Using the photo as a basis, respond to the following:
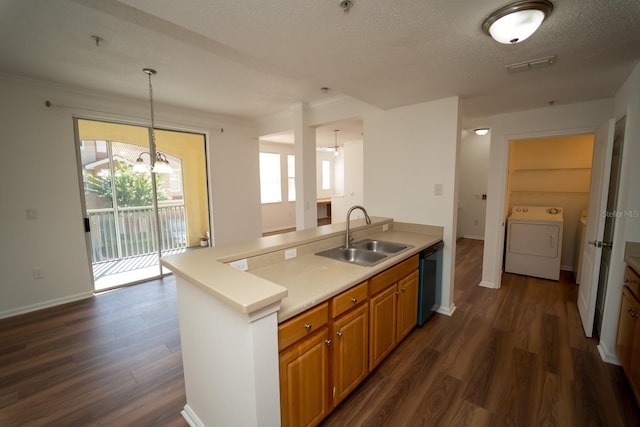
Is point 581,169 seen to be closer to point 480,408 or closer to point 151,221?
point 480,408

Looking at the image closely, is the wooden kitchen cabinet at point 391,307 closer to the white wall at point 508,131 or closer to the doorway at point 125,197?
the white wall at point 508,131

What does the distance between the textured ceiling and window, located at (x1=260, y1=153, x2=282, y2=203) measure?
4.41 m

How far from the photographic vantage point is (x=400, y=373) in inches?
83.4

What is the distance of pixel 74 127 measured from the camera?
11.0 feet

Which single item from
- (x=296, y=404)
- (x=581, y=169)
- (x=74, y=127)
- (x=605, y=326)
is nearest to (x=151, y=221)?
(x=74, y=127)

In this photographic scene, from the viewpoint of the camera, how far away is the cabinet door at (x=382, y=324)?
78.0 inches

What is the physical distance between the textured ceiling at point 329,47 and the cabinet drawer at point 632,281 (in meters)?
1.54

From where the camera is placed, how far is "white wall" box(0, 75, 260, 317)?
297 centimetres

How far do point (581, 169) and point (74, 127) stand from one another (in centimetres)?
718

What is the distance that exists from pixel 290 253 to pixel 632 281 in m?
2.48

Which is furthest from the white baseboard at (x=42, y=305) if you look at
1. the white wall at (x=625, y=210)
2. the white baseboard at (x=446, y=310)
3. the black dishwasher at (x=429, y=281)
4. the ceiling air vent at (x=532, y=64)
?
the white wall at (x=625, y=210)

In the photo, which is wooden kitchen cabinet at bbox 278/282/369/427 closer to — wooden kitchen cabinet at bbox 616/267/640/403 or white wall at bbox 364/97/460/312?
white wall at bbox 364/97/460/312

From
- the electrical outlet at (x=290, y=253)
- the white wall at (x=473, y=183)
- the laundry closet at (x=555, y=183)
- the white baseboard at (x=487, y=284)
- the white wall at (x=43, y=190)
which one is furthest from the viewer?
the white wall at (x=473, y=183)

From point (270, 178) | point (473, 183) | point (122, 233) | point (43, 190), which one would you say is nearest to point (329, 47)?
point (43, 190)
